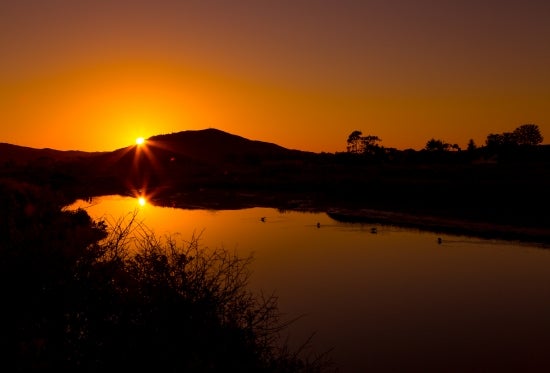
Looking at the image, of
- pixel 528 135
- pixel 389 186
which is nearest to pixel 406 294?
pixel 389 186

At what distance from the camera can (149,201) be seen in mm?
67562

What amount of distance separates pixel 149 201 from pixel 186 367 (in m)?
61.6

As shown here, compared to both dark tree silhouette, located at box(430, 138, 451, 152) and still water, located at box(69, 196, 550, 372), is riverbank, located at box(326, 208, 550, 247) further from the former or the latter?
dark tree silhouette, located at box(430, 138, 451, 152)

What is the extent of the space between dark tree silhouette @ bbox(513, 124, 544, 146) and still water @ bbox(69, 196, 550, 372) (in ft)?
360

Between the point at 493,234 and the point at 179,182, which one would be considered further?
the point at 179,182

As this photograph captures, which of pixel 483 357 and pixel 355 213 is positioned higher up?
pixel 355 213

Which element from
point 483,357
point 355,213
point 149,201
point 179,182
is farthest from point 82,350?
point 179,182

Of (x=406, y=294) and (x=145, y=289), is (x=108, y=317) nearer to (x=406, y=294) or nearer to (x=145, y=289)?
(x=145, y=289)

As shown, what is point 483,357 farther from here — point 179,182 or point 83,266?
point 179,182

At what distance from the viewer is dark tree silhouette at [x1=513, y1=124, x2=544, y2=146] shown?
13200 cm

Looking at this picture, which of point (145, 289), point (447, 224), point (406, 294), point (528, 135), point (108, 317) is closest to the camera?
point (108, 317)

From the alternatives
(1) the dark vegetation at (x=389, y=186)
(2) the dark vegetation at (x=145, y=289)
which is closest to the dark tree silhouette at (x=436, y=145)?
(1) the dark vegetation at (x=389, y=186)

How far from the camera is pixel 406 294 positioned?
22.0 m

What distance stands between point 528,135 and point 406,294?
419ft
